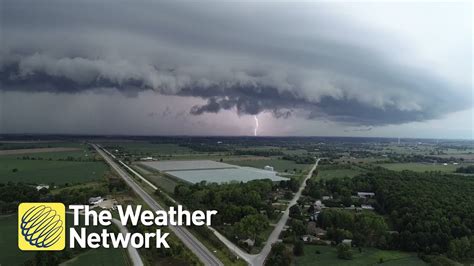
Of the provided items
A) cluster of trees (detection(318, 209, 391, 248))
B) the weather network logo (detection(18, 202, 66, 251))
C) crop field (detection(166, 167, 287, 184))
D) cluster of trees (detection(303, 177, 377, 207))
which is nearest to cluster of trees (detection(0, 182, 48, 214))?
the weather network logo (detection(18, 202, 66, 251))

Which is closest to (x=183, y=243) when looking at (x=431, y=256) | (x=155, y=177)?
(x=431, y=256)

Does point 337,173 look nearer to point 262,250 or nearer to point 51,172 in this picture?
point 262,250

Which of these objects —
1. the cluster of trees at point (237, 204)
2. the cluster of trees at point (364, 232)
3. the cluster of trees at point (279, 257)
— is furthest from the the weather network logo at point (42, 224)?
the cluster of trees at point (364, 232)

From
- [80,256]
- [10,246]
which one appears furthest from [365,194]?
[10,246]

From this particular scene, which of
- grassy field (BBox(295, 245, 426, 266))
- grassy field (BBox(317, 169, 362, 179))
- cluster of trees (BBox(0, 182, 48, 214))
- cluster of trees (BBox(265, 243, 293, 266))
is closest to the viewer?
cluster of trees (BBox(265, 243, 293, 266))

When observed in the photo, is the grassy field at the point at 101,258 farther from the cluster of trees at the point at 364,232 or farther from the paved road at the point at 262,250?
the cluster of trees at the point at 364,232

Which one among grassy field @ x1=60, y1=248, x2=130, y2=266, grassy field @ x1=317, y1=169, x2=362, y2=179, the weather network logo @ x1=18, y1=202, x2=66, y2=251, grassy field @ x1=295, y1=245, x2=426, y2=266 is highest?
the weather network logo @ x1=18, y1=202, x2=66, y2=251

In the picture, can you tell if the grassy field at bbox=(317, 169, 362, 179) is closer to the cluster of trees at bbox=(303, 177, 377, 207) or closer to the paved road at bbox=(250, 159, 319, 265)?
the cluster of trees at bbox=(303, 177, 377, 207)
